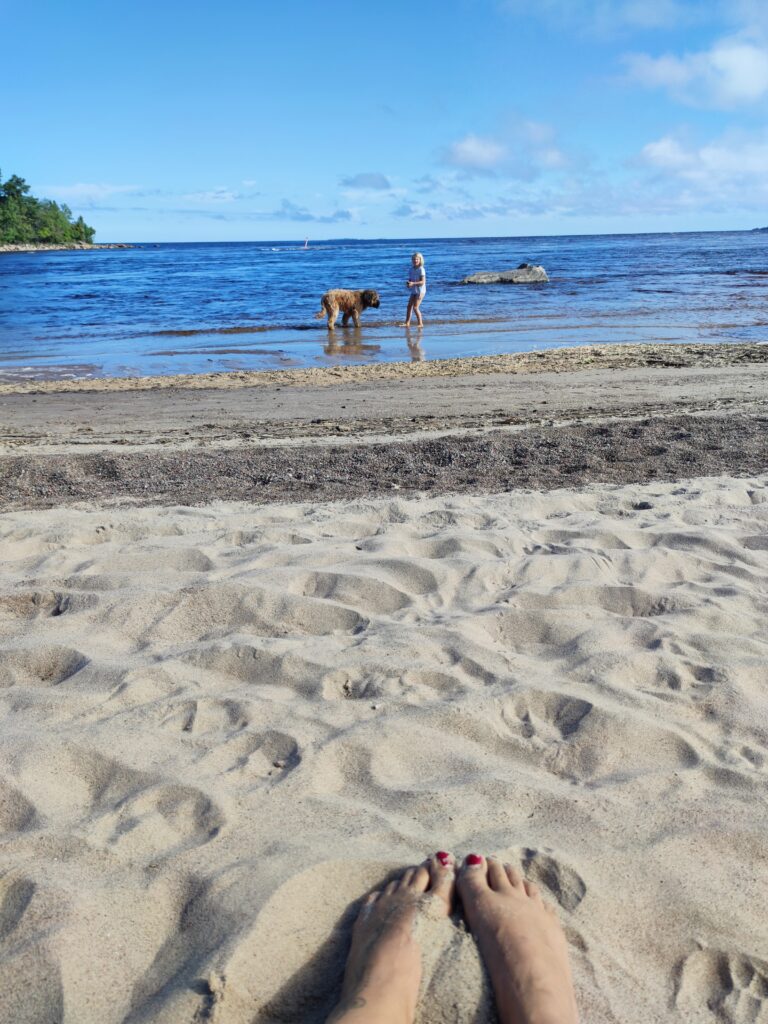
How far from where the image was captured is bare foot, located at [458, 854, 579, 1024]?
1593 mm

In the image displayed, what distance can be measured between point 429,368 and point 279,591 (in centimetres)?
781

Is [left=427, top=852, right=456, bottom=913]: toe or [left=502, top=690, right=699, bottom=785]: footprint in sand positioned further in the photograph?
[left=502, top=690, right=699, bottom=785]: footprint in sand

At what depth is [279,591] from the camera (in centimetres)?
327

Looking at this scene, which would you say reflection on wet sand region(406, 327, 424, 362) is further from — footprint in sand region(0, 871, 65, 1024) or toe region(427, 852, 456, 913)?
footprint in sand region(0, 871, 65, 1024)

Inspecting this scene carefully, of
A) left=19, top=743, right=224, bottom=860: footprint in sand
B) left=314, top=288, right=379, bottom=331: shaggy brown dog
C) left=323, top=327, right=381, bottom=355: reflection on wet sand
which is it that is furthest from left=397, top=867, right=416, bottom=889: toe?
left=314, top=288, right=379, bottom=331: shaggy brown dog

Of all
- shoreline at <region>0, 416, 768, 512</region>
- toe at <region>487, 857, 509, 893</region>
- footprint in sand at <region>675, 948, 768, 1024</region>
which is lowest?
shoreline at <region>0, 416, 768, 512</region>

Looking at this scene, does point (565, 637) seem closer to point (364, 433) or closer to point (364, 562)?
point (364, 562)

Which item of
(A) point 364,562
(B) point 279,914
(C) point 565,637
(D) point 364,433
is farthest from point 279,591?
(D) point 364,433

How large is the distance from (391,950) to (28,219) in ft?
351

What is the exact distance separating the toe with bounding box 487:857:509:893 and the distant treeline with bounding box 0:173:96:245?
340ft

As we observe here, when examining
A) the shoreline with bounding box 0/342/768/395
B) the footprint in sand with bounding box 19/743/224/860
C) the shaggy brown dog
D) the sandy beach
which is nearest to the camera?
the sandy beach

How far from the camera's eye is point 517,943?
67.7 inches

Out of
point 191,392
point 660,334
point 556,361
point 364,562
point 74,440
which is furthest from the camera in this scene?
point 660,334

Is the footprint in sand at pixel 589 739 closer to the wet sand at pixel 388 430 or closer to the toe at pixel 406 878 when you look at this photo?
the toe at pixel 406 878
